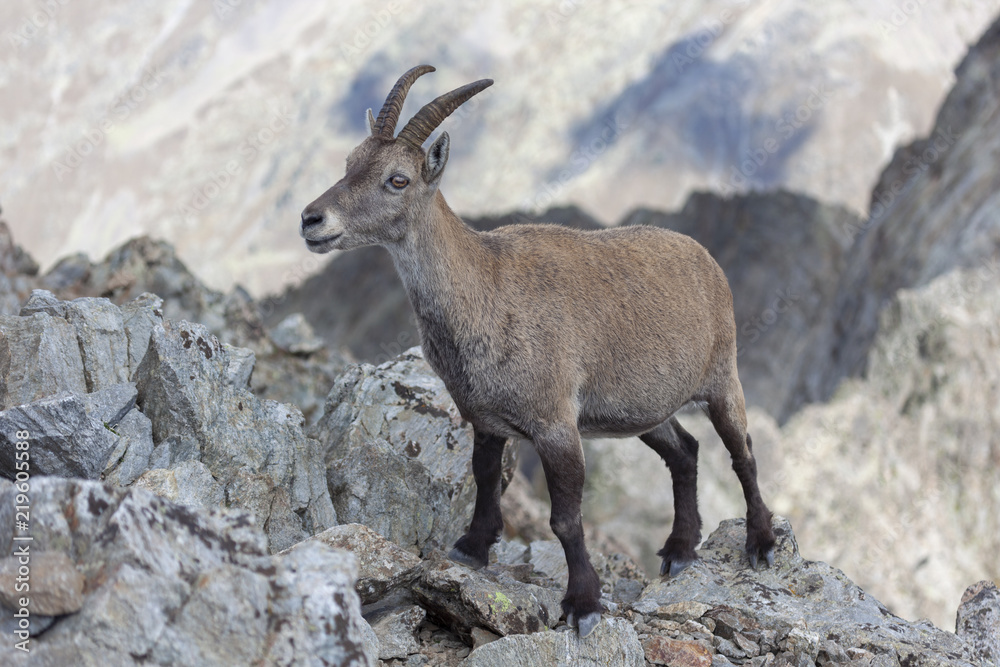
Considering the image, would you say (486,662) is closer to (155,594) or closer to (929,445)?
(155,594)

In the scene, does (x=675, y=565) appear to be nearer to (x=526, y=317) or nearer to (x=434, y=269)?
(x=526, y=317)

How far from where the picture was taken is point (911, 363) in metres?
33.3

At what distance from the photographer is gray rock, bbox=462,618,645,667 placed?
7059 millimetres

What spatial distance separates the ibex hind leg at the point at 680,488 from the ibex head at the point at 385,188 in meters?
4.58

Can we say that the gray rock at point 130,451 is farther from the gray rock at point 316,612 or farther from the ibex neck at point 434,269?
the gray rock at point 316,612

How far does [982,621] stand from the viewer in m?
10.0

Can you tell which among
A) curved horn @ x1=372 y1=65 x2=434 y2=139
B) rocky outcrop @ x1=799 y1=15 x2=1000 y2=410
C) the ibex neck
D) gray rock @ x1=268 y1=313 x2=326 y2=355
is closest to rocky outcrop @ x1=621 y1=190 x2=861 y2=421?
rocky outcrop @ x1=799 y1=15 x2=1000 y2=410

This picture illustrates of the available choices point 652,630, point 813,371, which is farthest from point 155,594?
point 813,371

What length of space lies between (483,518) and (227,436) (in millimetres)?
3190

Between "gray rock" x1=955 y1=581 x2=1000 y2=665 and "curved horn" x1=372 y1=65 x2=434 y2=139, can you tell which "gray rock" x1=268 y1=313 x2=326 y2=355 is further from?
"gray rock" x1=955 y1=581 x2=1000 y2=665

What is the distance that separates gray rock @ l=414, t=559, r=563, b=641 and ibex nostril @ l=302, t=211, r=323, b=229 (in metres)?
3.64

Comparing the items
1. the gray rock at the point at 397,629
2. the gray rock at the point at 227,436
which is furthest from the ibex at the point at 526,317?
the gray rock at the point at 227,436

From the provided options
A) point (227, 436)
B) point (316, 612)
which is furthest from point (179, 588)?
point (227, 436)

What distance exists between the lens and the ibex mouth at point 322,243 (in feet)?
25.5
